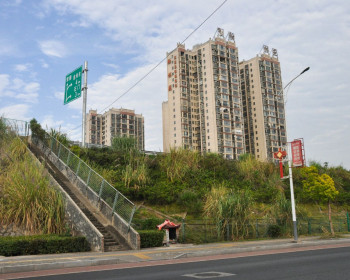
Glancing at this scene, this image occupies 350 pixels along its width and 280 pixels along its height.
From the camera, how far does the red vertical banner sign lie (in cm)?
1850

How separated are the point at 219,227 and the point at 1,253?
1014 cm

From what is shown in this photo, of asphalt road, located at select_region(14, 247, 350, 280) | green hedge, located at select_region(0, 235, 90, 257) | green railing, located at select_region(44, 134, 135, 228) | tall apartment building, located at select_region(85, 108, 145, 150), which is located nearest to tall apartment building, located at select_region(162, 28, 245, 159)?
tall apartment building, located at select_region(85, 108, 145, 150)

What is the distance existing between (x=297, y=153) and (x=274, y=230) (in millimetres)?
4578

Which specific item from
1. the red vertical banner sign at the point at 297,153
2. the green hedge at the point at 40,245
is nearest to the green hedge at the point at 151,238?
the green hedge at the point at 40,245

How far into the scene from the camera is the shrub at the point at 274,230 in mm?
19422

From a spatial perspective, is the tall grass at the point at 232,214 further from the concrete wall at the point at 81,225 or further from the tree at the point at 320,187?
the concrete wall at the point at 81,225

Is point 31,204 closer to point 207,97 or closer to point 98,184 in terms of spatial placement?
point 98,184

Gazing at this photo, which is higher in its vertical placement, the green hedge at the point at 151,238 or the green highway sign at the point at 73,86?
the green highway sign at the point at 73,86

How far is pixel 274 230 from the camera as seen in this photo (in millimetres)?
19469

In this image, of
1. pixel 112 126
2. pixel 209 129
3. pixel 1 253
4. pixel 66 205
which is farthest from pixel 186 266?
pixel 112 126

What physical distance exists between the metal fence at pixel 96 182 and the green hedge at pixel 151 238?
2.84ft

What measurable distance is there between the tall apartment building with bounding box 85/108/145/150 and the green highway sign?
298 ft

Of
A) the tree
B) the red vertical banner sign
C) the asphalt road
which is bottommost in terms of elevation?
the asphalt road

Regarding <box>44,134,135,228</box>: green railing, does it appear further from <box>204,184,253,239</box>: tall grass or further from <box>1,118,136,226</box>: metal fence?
<box>204,184,253,239</box>: tall grass
